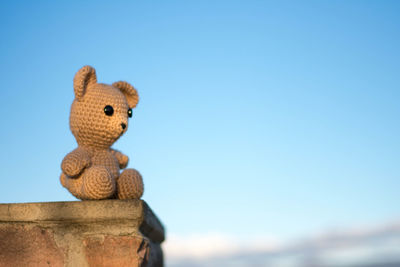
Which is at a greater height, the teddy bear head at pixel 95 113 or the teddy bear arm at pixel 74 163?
the teddy bear head at pixel 95 113

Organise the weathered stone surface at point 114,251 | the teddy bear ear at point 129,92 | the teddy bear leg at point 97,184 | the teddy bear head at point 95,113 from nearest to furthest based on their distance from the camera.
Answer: the weathered stone surface at point 114,251 → the teddy bear leg at point 97,184 → the teddy bear head at point 95,113 → the teddy bear ear at point 129,92

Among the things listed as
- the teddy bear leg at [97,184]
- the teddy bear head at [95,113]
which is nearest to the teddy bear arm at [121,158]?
the teddy bear head at [95,113]

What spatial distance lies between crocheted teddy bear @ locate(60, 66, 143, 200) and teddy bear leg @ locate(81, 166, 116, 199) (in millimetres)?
35

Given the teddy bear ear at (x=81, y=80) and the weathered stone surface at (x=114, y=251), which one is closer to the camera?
the weathered stone surface at (x=114, y=251)

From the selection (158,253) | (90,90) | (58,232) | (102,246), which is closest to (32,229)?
(58,232)

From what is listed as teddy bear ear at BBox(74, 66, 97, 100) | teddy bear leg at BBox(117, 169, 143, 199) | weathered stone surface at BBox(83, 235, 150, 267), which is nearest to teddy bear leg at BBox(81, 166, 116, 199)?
teddy bear leg at BBox(117, 169, 143, 199)

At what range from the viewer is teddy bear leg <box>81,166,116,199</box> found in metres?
2.31

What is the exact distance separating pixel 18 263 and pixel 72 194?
1.70 ft

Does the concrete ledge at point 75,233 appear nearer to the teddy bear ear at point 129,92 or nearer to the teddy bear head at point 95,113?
the teddy bear head at point 95,113

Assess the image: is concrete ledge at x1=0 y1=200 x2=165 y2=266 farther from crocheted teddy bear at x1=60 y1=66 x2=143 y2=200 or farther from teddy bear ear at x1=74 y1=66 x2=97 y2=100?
teddy bear ear at x1=74 y1=66 x2=97 y2=100

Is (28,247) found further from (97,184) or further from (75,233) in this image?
(97,184)

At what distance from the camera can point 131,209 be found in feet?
6.97

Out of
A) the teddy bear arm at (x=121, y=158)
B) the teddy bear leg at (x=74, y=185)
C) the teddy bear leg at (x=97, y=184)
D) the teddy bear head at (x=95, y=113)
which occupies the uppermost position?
the teddy bear head at (x=95, y=113)

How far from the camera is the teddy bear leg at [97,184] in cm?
231
